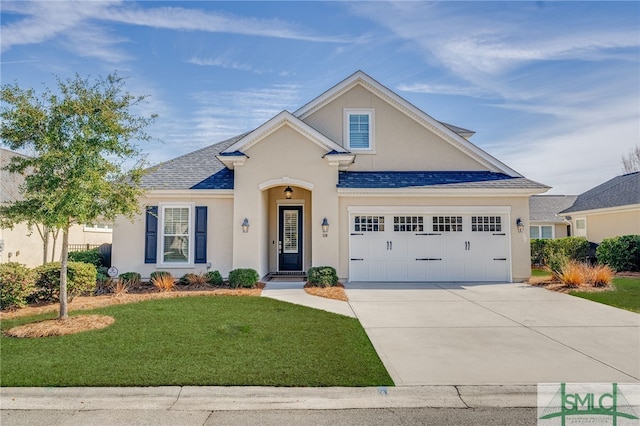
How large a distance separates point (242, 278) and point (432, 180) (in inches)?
296

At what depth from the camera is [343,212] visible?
512 inches

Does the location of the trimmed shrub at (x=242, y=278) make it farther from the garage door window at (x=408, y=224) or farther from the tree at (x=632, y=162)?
the tree at (x=632, y=162)

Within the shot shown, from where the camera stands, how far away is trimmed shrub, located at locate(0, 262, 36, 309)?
27.7 ft

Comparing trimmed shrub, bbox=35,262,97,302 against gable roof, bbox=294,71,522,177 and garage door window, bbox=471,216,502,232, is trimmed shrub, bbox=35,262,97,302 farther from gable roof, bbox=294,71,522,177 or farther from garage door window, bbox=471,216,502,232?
garage door window, bbox=471,216,502,232

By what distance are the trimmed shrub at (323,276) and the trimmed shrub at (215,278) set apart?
294cm

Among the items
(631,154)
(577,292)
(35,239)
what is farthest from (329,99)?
(631,154)

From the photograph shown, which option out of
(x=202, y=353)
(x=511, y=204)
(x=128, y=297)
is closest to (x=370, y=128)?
(x=511, y=204)

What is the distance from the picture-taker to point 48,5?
8.63 metres

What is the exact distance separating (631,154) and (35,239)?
2076 inches

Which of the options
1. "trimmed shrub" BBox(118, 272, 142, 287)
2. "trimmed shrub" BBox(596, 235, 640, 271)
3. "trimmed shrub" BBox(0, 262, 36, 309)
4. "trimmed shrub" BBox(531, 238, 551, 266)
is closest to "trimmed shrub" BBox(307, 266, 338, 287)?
"trimmed shrub" BBox(118, 272, 142, 287)

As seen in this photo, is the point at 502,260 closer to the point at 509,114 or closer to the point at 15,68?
the point at 509,114

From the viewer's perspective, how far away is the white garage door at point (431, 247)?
13062 mm

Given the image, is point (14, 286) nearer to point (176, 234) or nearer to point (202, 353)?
point (176, 234)

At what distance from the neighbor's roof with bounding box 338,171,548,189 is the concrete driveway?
391 centimetres
